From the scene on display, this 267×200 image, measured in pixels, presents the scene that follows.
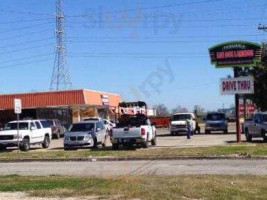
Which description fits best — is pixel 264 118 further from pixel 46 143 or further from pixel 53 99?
pixel 53 99

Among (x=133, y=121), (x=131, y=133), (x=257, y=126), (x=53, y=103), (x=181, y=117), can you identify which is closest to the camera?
(x=131, y=133)

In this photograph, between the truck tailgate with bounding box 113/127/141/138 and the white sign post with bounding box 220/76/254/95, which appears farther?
the white sign post with bounding box 220/76/254/95

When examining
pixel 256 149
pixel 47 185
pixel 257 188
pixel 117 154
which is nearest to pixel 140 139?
pixel 117 154

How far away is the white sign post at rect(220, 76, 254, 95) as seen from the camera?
102 ft

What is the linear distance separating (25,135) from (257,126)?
13.8 metres

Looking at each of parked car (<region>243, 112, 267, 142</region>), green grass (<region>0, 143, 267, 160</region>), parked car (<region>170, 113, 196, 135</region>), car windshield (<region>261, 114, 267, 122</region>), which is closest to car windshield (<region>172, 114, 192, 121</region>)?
parked car (<region>170, 113, 196, 135</region>)

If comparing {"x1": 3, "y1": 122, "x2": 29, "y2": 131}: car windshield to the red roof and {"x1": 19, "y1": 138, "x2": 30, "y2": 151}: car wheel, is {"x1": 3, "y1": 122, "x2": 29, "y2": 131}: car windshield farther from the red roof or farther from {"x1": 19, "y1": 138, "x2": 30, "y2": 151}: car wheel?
the red roof

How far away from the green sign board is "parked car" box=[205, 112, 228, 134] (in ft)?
60.0

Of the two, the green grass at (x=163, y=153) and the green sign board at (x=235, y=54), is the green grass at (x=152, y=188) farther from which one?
the green sign board at (x=235, y=54)

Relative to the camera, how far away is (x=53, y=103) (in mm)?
58312

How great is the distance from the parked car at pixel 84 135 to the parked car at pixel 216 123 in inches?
743

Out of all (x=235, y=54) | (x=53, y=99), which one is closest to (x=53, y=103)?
(x=53, y=99)

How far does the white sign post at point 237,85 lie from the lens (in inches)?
1220

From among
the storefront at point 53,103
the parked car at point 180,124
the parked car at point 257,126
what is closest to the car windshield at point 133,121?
the parked car at point 257,126
